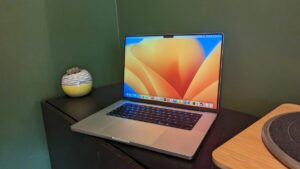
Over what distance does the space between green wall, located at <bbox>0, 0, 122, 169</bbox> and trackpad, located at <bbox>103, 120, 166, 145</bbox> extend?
57cm

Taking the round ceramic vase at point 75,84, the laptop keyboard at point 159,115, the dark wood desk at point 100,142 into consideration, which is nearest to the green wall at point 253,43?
the dark wood desk at point 100,142

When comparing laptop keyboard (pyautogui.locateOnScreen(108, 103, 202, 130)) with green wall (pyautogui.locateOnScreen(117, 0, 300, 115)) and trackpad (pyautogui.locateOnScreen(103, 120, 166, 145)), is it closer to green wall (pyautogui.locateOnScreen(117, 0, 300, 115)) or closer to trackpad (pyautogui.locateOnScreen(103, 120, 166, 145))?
trackpad (pyautogui.locateOnScreen(103, 120, 166, 145))

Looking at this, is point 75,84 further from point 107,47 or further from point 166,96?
point 166,96

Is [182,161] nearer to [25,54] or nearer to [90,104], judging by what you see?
[90,104]

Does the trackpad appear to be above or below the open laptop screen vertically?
below

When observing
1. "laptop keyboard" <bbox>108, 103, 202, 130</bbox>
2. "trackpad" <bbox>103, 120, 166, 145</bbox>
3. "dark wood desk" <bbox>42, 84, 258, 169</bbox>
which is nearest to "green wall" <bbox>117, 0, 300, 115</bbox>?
"dark wood desk" <bbox>42, 84, 258, 169</bbox>

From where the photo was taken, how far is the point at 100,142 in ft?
2.30

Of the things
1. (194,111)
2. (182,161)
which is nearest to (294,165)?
(182,161)

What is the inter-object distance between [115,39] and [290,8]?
0.94 m

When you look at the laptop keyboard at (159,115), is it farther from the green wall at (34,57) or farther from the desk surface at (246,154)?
the green wall at (34,57)

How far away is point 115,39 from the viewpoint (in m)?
1.40

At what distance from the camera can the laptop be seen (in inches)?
26.8

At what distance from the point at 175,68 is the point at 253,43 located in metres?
0.29

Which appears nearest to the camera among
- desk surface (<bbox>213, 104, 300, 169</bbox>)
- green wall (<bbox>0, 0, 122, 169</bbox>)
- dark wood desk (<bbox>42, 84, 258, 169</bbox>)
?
desk surface (<bbox>213, 104, 300, 169</bbox>)
